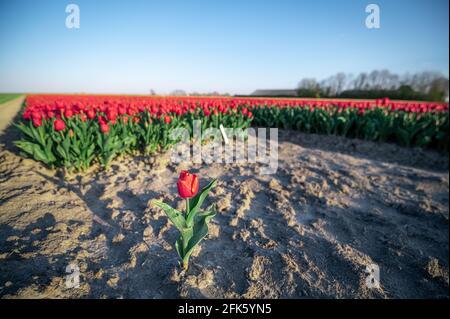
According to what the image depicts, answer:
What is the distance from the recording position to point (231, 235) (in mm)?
2443

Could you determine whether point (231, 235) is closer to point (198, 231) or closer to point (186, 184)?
point (198, 231)

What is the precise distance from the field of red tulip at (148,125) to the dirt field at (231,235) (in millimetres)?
398

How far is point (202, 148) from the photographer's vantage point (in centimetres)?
541

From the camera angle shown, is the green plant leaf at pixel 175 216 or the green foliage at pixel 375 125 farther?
the green foliage at pixel 375 125

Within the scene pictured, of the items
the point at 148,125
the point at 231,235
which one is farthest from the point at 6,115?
the point at 231,235

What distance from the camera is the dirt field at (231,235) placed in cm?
180

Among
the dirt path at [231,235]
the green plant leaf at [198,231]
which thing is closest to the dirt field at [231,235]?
the dirt path at [231,235]

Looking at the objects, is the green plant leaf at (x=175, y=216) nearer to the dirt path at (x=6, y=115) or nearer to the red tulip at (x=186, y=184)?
the red tulip at (x=186, y=184)

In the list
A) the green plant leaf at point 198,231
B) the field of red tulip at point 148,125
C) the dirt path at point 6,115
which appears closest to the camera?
the green plant leaf at point 198,231

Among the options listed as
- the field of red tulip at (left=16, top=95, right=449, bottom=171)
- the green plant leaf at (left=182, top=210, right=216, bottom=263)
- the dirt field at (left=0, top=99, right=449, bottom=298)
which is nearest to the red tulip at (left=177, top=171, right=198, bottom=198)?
the green plant leaf at (left=182, top=210, right=216, bottom=263)

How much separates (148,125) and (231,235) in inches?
124

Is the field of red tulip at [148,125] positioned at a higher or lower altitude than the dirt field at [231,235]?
higher
